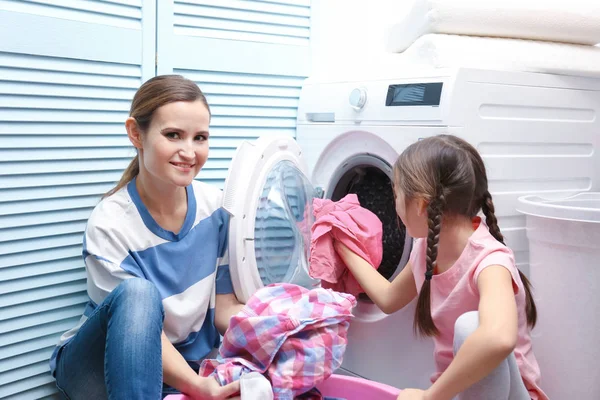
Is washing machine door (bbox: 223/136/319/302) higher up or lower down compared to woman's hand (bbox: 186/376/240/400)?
higher up

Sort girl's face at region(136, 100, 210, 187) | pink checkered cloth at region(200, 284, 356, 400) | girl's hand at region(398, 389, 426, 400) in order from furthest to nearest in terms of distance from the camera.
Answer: girl's face at region(136, 100, 210, 187) → pink checkered cloth at region(200, 284, 356, 400) → girl's hand at region(398, 389, 426, 400)

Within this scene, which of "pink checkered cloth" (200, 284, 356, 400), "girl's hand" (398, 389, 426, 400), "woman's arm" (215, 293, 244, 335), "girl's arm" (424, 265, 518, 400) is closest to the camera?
"girl's arm" (424, 265, 518, 400)

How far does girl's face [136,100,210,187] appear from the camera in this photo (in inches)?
54.9

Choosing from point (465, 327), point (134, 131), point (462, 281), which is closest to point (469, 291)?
point (462, 281)

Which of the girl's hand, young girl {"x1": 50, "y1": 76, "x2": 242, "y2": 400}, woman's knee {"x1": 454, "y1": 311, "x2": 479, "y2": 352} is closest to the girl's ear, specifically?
woman's knee {"x1": 454, "y1": 311, "x2": 479, "y2": 352}

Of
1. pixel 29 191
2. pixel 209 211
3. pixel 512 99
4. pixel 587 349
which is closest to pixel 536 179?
pixel 512 99

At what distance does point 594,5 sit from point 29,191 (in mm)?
1540

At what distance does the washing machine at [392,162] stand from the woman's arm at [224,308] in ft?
0.19

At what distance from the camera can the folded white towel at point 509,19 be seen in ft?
5.44

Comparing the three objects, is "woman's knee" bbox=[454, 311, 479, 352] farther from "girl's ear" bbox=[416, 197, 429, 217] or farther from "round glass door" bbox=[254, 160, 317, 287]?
"round glass door" bbox=[254, 160, 317, 287]

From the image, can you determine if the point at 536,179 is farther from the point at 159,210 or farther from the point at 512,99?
the point at 159,210

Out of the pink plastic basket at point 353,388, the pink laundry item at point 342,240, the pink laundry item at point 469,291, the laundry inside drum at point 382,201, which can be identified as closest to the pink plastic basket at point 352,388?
the pink plastic basket at point 353,388

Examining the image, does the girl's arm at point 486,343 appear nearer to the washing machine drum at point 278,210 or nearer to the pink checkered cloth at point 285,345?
the pink checkered cloth at point 285,345

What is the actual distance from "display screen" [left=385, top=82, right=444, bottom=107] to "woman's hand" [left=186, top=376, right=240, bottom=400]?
75 cm
